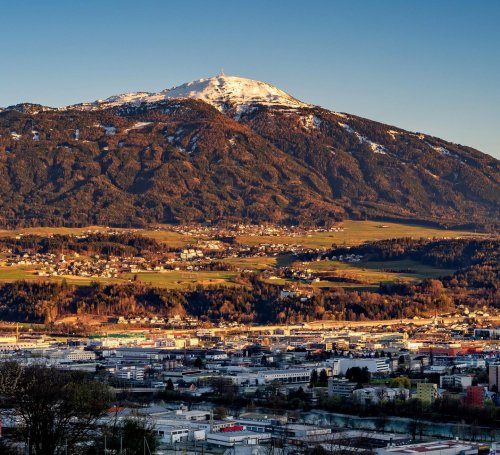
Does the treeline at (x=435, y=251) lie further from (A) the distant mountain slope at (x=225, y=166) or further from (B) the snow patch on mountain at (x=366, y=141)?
(B) the snow patch on mountain at (x=366, y=141)

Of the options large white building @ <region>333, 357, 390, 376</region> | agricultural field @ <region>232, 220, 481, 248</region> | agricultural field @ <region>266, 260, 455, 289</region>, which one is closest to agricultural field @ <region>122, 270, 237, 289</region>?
agricultural field @ <region>266, 260, 455, 289</region>

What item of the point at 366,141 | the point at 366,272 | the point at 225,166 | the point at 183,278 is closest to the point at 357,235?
the point at 366,272

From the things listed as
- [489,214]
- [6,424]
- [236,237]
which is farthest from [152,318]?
[489,214]

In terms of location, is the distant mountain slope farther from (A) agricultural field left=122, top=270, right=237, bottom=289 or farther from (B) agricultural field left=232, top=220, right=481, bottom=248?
(A) agricultural field left=122, top=270, right=237, bottom=289

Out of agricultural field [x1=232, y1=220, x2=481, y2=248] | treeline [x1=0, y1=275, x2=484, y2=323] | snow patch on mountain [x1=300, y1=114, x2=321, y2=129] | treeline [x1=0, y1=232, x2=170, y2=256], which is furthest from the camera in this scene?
snow patch on mountain [x1=300, y1=114, x2=321, y2=129]

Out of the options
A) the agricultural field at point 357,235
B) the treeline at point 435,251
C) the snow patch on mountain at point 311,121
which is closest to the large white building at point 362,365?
the treeline at point 435,251

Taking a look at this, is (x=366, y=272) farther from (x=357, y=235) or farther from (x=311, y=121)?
(x=311, y=121)

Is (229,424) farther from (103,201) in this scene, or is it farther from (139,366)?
(103,201)
